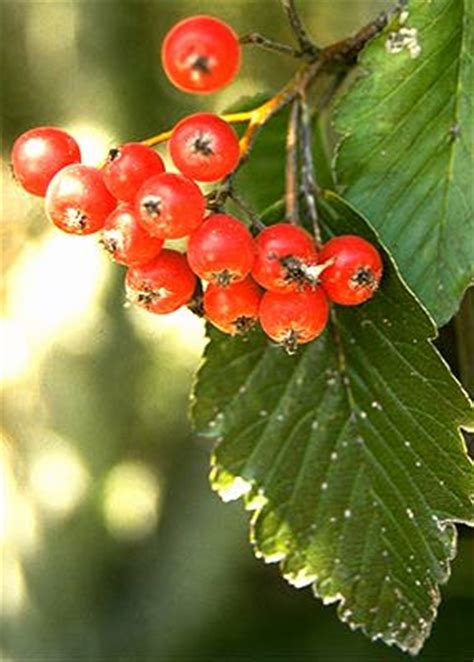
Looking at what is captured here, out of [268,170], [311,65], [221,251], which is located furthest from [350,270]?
[268,170]

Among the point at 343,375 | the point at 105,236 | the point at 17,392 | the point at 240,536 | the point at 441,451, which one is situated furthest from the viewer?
the point at 17,392

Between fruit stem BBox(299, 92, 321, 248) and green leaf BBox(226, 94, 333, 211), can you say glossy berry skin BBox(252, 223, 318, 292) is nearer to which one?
fruit stem BBox(299, 92, 321, 248)

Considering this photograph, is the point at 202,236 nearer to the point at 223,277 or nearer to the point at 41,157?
the point at 223,277

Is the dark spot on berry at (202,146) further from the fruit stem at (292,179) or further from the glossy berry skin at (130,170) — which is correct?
the fruit stem at (292,179)

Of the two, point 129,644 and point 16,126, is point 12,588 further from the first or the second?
point 16,126

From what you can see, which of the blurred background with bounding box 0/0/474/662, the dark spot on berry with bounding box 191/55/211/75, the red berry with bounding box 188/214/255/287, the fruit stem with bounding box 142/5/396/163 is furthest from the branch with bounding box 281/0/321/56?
the blurred background with bounding box 0/0/474/662

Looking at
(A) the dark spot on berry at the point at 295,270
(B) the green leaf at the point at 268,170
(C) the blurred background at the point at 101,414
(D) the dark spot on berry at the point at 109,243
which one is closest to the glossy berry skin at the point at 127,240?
(D) the dark spot on berry at the point at 109,243

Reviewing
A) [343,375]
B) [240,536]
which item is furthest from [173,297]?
[240,536]
